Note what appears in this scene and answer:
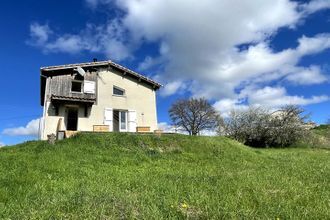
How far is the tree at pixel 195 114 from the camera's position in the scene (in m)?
65.8

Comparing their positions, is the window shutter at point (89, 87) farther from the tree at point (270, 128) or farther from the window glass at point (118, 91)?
the tree at point (270, 128)

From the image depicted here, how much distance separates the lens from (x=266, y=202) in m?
7.59

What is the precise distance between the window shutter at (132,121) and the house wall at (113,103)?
1.61ft

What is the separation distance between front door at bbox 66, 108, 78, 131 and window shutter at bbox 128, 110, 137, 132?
444 cm

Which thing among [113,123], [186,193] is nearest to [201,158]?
[186,193]

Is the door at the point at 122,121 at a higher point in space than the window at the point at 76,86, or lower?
lower

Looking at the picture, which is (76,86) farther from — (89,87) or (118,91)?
(118,91)

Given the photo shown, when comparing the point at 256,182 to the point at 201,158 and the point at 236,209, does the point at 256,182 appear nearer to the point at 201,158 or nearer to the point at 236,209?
the point at 236,209

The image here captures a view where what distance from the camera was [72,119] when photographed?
98.9 feet

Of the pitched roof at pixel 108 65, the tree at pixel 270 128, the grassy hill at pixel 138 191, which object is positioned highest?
the pitched roof at pixel 108 65

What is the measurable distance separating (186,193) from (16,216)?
380 centimetres

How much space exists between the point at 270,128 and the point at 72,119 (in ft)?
67.8

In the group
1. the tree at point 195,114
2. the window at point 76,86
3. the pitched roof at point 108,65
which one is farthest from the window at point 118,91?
the tree at point 195,114

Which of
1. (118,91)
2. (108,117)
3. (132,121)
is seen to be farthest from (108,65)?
(132,121)
